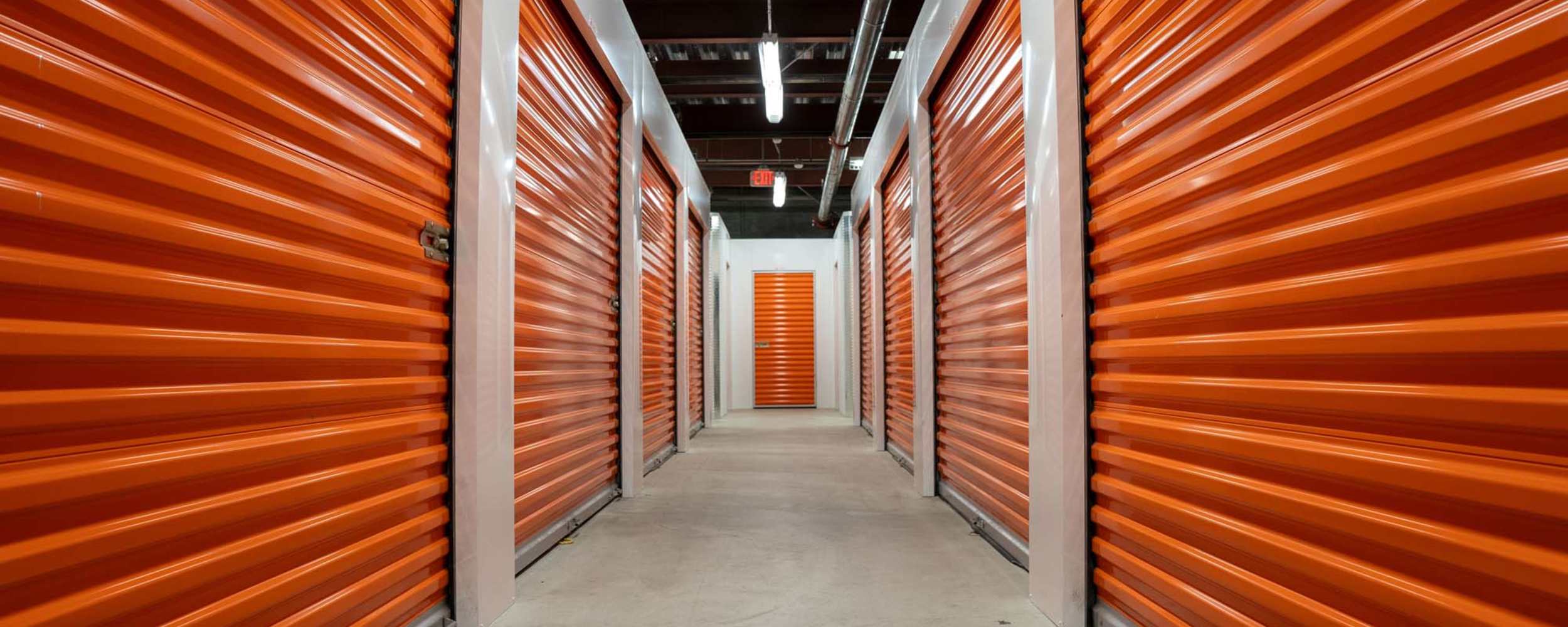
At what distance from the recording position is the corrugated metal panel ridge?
859 cm

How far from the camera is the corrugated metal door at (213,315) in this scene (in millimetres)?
1197

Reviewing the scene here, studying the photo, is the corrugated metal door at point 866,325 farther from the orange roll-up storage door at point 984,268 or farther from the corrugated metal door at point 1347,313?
the corrugated metal door at point 1347,313

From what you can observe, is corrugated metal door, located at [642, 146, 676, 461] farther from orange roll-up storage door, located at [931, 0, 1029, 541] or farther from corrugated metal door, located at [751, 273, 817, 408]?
corrugated metal door, located at [751, 273, 817, 408]

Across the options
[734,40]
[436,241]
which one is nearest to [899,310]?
[734,40]

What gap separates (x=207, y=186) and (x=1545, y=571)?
101 inches

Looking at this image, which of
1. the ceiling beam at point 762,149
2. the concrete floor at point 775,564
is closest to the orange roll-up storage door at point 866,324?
the ceiling beam at point 762,149

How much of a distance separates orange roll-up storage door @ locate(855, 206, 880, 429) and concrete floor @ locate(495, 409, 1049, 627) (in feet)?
11.2

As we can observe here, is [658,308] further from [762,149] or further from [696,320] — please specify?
[762,149]

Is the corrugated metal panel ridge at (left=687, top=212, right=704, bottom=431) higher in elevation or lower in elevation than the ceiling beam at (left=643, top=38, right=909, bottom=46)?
lower

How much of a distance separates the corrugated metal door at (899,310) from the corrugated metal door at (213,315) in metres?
3.60

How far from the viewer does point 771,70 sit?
19.8 feet

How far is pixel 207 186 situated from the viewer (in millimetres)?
1488

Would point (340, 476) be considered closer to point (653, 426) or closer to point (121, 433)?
point (121, 433)

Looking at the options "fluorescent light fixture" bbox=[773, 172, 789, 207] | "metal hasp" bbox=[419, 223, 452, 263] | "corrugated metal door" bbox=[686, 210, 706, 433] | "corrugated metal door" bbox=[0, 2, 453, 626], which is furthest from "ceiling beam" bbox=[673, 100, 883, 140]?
"corrugated metal door" bbox=[0, 2, 453, 626]
